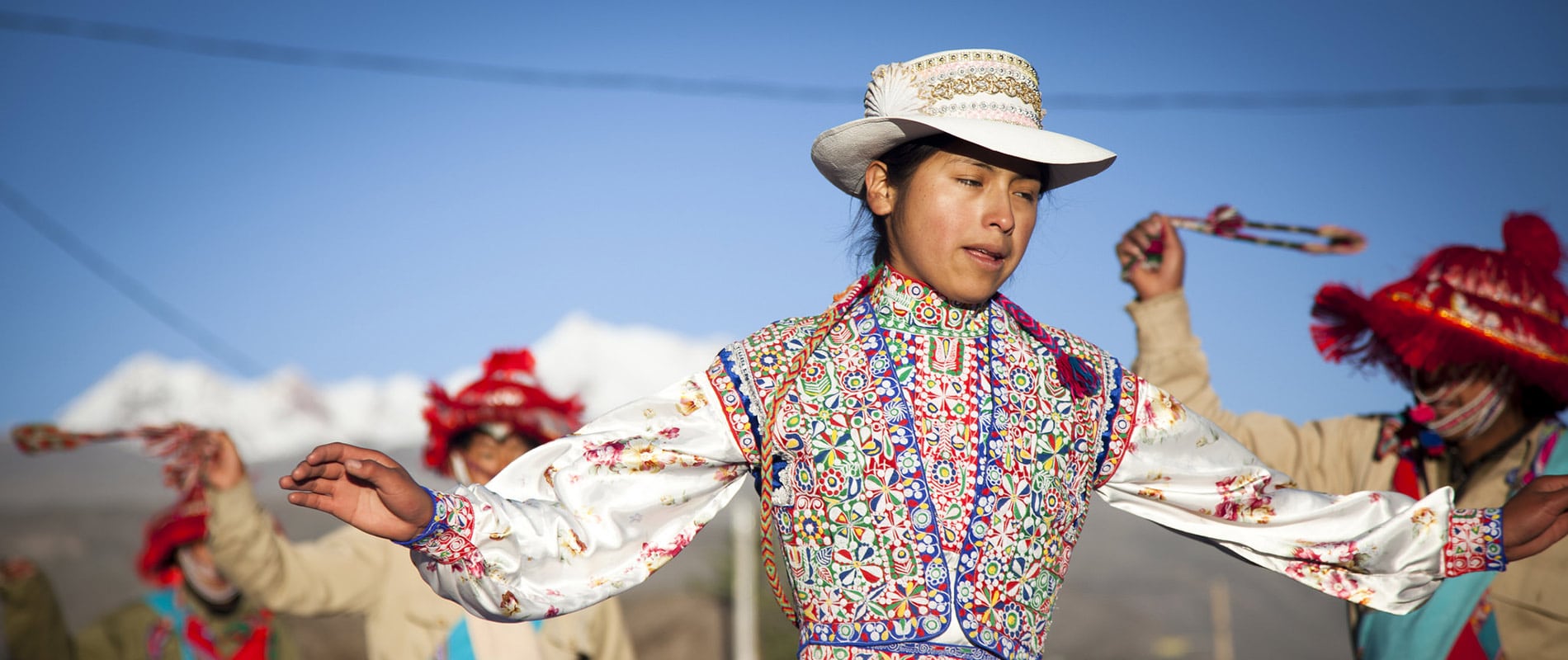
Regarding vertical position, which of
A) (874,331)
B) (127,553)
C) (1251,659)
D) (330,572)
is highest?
(874,331)

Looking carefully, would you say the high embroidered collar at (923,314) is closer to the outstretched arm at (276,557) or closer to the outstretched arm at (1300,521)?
the outstretched arm at (1300,521)

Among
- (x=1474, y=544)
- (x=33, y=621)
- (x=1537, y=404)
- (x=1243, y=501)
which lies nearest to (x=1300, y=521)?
(x=1243, y=501)

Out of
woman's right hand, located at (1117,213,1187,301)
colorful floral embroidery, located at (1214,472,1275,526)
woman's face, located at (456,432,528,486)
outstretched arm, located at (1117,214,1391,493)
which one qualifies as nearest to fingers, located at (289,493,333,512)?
colorful floral embroidery, located at (1214,472,1275,526)

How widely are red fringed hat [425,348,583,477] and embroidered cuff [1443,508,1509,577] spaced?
2.94 m

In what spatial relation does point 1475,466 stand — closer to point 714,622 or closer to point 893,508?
point 893,508

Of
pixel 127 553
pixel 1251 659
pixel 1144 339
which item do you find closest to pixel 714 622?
pixel 1251 659

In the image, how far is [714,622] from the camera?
1123cm

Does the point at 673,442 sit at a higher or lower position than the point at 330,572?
higher

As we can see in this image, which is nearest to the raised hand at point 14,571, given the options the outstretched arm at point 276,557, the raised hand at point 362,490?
the outstretched arm at point 276,557

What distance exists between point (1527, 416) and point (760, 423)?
2204 mm

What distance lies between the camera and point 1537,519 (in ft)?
7.68

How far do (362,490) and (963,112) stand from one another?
1.08m

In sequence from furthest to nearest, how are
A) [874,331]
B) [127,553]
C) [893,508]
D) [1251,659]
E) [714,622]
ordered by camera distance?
1. [127,553]
2. [1251,659]
3. [714,622]
4. [874,331]
5. [893,508]

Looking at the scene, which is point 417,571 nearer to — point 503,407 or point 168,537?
point 503,407
